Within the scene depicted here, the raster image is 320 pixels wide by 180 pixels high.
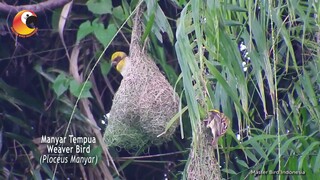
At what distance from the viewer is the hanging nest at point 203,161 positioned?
1893 mm

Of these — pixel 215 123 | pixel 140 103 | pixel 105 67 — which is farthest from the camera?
pixel 105 67

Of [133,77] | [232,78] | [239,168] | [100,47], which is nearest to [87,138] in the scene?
[100,47]

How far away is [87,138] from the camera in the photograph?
9.59 ft

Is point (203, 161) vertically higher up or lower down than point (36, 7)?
lower down

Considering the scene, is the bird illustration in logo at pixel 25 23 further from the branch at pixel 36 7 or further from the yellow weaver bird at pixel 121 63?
the yellow weaver bird at pixel 121 63

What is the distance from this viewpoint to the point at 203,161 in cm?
189

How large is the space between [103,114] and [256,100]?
508 mm

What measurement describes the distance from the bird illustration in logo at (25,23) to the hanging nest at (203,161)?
1028mm

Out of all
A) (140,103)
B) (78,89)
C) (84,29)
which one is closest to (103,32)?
(84,29)

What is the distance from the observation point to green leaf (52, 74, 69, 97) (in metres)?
2.82

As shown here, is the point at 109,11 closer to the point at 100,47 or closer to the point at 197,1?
the point at 100,47

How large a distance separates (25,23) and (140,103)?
83 cm

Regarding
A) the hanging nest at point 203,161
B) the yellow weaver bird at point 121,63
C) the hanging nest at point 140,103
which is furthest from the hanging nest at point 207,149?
the yellow weaver bird at point 121,63

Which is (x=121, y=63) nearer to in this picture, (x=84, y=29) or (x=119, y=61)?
(x=119, y=61)
